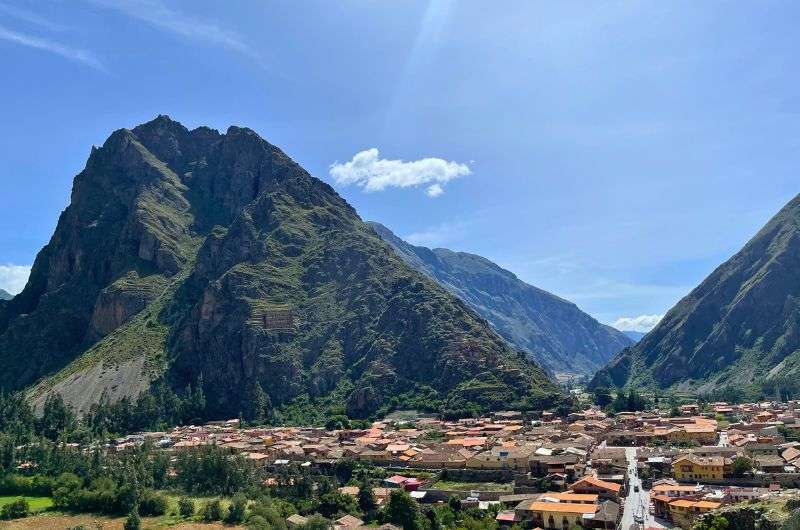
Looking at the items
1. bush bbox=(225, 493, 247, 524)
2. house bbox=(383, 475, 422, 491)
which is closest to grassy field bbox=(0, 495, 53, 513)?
bush bbox=(225, 493, 247, 524)

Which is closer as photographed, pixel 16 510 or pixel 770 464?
pixel 770 464

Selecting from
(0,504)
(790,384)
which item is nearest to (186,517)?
(0,504)

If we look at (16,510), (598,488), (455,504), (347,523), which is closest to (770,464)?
(598,488)

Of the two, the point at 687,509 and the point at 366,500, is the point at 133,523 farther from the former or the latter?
the point at 687,509

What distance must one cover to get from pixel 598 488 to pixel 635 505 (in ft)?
12.6

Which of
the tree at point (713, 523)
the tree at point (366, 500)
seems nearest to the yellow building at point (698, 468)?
the tree at point (366, 500)

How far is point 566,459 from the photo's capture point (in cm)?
8169

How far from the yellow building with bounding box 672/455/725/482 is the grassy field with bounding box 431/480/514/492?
1898cm

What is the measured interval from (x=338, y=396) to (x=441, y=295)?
135 feet

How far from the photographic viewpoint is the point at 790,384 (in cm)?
17075

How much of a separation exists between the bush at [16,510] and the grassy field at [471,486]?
4751cm

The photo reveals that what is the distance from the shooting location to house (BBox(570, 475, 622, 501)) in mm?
69812

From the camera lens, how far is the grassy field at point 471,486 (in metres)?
79.2

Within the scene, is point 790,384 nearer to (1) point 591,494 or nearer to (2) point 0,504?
(1) point 591,494
